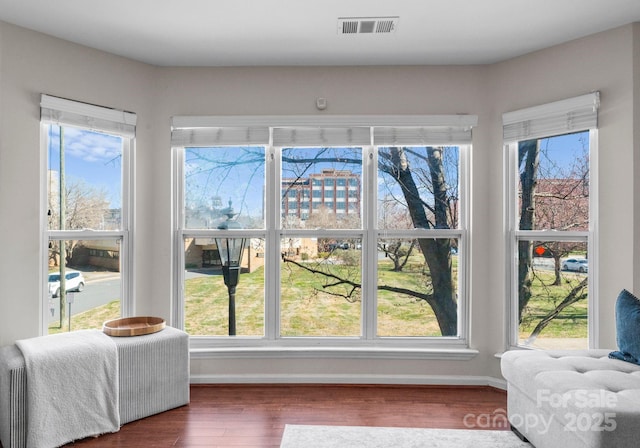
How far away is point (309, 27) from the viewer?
2.74 m

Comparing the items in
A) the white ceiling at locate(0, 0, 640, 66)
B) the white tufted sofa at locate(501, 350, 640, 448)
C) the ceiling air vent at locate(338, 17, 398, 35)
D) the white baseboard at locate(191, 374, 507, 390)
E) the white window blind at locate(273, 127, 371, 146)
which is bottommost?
the white baseboard at locate(191, 374, 507, 390)

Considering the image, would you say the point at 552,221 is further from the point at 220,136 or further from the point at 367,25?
the point at 220,136

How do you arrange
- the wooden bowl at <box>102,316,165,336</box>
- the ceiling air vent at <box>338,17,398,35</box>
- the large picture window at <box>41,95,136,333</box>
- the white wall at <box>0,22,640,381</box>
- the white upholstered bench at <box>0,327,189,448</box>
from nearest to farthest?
1. the white upholstered bench at <box>0,327,189,448</box>
2. the ceiling air vent at <box>338,17,398,35</box>
3. the wooden bowl at <box>102,316,165,336</box>
4. the large picture window at <box>41,95,136,333</box>
5. the white wall at <box>0,22,640,381</box>

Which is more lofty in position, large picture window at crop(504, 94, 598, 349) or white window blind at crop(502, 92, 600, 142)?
white window blind at crop(502, 92, 600, 142)

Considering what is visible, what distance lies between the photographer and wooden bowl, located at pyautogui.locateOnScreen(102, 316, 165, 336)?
2.82 metres

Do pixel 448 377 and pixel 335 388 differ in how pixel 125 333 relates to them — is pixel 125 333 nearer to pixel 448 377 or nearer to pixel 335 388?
pixel 335 388

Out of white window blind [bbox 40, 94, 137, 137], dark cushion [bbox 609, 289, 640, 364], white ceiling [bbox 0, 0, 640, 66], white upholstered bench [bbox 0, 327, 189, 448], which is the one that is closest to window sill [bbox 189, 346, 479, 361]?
white upholstered bench [bbox 0, 327, 189, 448]

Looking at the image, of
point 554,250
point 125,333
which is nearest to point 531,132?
point 554,250

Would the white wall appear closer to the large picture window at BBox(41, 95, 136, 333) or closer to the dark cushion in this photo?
the large picture window at BBox(41, 95, 136, 333)

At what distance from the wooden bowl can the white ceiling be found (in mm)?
2074

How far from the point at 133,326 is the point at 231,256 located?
0.92m

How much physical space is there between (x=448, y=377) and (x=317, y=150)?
7.19 ft

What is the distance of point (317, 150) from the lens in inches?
137

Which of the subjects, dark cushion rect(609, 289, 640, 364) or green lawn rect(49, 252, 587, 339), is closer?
dark cushion rect(609, 289, 640, 364)
